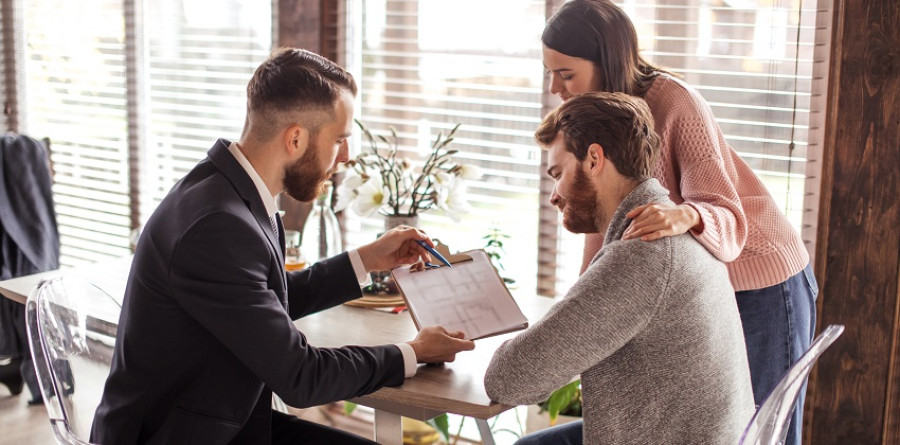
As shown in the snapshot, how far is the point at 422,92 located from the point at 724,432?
1.82 metres

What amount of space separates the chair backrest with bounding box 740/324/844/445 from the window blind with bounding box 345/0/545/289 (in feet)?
4.97

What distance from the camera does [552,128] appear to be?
5.52 ft

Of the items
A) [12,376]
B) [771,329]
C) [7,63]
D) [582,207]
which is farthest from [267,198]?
[7,63]

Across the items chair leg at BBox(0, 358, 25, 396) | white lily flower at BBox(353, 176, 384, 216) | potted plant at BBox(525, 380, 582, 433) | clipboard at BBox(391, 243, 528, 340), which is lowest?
chair leg at BBox(0, 358, 25, 396)

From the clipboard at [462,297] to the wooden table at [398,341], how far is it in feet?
0.22

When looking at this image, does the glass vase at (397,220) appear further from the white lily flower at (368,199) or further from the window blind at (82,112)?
the window blind at (82,112)

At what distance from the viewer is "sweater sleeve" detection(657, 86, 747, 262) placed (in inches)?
71.7

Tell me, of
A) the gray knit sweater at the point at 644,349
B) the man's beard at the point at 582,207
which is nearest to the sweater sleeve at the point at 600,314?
the gray knit sweater at the point at 644,349

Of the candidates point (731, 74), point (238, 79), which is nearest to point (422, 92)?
point (238, 79)

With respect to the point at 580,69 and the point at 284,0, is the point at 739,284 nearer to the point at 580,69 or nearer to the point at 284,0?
the point at 580,69

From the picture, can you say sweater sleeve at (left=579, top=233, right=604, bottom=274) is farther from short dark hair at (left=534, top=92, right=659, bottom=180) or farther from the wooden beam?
the wooden beam

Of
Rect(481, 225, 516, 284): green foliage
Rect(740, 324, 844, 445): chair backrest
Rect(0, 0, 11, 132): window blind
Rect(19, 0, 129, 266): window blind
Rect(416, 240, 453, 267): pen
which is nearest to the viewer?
Rect(740, 324, 844, 445): chair backrest

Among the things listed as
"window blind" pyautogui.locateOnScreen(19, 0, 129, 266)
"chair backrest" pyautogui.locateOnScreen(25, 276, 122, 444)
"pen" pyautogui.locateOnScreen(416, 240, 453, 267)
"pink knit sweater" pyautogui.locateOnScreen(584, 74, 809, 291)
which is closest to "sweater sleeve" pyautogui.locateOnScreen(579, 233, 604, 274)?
"pink knit sweater" pyautogui.locateOnScreen(584, 74, 809, 291)

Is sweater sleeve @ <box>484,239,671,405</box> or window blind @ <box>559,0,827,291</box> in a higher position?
window blind @ <box>559,0,827,291</box>
